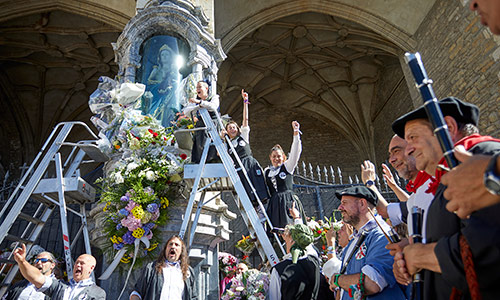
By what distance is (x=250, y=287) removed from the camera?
2.82m

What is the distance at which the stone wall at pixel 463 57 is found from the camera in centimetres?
607

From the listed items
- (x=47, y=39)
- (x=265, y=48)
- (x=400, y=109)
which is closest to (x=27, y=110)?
(x=47, y=39)

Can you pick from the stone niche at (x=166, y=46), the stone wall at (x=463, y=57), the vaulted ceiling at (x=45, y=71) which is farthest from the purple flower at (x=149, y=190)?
the vaulted ceiling at (x=45, y=71)

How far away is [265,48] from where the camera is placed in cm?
1257

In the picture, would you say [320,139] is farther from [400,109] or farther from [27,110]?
[27,110]

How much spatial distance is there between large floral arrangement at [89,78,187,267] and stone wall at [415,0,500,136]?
5.52 m

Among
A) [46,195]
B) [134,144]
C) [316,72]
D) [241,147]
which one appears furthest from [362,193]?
[316,72]

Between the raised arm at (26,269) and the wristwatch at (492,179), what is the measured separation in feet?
9.64

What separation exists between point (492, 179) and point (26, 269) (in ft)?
10.1

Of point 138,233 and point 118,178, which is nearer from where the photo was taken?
point 138,233

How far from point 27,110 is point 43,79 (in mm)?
1500

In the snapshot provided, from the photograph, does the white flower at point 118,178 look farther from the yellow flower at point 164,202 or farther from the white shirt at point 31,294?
the white shirt at point 31,294

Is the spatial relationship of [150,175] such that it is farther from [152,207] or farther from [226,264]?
[226,264]

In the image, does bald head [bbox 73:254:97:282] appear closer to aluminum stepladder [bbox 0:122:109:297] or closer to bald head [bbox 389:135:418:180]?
aluminum stepladder [bbox 0:122:109:297]
